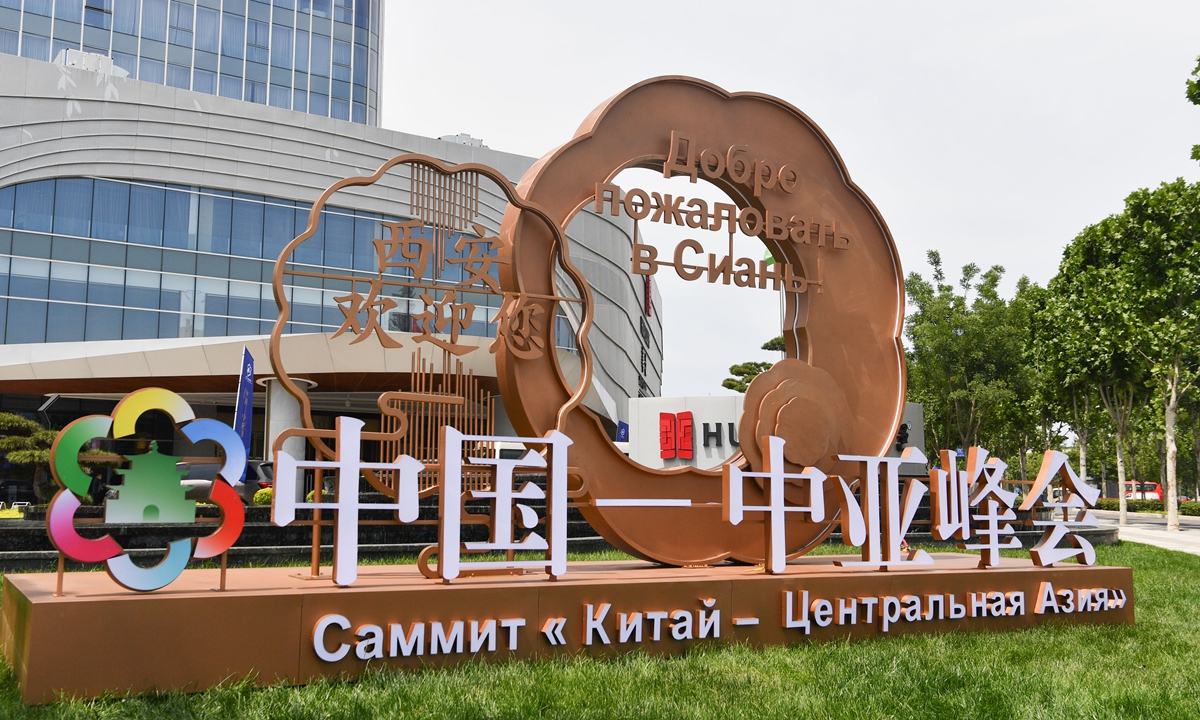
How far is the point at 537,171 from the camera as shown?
822 centimetres

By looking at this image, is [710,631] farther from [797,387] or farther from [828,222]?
[828,222]

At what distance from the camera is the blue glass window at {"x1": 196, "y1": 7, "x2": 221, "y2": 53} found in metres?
41.2

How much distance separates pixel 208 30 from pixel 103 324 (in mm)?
20407

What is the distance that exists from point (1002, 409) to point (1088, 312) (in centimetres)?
582

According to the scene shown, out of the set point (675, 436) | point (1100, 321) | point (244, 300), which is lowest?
point (675, 436)

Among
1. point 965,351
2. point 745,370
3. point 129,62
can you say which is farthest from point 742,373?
point 129,62

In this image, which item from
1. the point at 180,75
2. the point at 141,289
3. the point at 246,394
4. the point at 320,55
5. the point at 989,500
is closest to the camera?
the point at 989,500

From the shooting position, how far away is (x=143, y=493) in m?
5.63

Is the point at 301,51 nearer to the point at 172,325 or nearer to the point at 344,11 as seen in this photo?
the point at 344,11

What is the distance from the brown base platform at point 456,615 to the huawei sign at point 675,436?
16035mm

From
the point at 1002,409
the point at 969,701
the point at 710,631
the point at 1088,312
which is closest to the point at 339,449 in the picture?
the point at 710,631

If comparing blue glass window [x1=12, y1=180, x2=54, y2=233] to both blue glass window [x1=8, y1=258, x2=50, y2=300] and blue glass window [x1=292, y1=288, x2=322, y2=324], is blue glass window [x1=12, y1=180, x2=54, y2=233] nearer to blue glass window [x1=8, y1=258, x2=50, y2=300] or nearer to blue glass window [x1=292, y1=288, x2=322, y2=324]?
blue glass window [x1=8, y1=258, x2=50, y2=300]

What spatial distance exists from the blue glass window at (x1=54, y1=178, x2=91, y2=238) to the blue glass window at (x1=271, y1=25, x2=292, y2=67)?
18719 mm

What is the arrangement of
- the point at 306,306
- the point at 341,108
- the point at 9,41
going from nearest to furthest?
the point at 306,306
the point at 9,41
the point at 341,108
